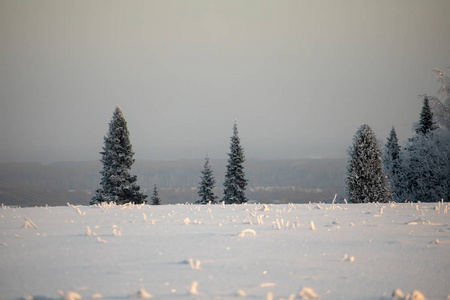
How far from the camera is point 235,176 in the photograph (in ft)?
166

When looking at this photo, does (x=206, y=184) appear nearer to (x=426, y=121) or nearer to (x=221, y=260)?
(x=426, y=121)

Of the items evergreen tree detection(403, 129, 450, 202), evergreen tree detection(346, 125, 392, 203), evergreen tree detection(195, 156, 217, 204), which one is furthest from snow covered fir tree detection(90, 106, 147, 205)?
evergreen tree detection(403, 129, 450, 202)

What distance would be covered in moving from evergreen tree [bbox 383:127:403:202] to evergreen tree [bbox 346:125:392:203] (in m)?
14.1

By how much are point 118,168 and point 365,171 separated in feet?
73.2

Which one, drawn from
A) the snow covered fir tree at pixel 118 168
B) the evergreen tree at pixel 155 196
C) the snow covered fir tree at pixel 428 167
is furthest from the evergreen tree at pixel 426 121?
the evergreen tree at pixel 155 196

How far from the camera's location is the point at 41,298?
2.58 meters

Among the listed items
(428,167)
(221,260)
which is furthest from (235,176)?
(221,260)

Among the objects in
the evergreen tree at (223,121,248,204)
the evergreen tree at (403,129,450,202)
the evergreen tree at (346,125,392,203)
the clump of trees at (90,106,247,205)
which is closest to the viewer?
the evergreen tree at (346,125,392,203)

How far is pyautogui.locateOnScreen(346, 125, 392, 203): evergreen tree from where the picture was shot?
3647cm

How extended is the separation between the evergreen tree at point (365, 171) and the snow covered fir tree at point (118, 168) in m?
19.0

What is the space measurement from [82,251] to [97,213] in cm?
332

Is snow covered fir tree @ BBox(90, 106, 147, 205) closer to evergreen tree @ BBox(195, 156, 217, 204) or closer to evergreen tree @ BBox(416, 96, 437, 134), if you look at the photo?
evergreen tree @ BBox(195, 156, 217, 204)

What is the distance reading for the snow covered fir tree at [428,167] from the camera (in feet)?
140

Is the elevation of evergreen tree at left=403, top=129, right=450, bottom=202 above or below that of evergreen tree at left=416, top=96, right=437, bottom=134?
below
